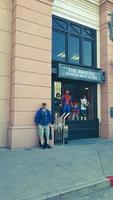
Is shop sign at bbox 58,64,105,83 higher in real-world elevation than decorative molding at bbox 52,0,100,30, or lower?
lower

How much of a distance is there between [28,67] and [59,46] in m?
3.28

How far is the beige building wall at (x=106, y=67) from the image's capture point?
44.5 ft

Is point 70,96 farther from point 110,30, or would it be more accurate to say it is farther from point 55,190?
point 55,190

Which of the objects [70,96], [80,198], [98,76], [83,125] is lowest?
[80,198]

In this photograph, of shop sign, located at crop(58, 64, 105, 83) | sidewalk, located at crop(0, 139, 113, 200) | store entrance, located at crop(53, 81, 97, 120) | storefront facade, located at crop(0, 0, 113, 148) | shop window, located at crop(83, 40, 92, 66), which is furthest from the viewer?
shop window, located at crop(83, 40, 92, 66)

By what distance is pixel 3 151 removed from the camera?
355 inches

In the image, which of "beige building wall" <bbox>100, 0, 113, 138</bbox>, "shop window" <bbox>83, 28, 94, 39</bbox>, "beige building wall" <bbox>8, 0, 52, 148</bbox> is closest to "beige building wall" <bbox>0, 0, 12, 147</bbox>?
"beige building wall" <bbox>8, 0, 52, 148</bbox>

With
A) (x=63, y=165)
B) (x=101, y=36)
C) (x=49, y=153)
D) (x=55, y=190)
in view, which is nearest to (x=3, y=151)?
(x=49, y=153)

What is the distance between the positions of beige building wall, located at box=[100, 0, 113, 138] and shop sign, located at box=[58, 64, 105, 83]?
436mm

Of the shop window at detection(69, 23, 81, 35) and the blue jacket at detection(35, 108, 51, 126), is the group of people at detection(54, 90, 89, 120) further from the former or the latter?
the shop window at detection(69, 23, 81, 35)

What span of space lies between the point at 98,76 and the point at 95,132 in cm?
318

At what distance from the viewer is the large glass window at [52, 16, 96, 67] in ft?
41.9

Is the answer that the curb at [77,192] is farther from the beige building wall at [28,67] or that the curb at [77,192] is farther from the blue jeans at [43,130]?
the beige building wall at [28,67]

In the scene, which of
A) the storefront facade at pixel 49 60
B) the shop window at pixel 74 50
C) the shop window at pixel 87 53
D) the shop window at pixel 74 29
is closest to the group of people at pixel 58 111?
the storefront facade at pixel 49 60
